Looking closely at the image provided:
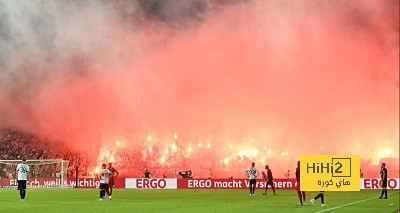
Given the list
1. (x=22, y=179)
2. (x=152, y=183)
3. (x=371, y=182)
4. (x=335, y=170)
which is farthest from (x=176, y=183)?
(x=335, y=170)

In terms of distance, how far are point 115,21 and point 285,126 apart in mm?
30083

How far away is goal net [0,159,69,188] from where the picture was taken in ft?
218

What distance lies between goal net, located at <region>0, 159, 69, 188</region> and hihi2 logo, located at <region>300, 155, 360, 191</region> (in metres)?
42.0

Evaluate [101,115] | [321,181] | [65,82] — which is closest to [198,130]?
[101,115]

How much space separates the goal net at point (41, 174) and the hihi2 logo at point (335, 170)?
138ft

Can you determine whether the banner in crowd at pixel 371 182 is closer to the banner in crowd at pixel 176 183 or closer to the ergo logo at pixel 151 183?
the banner in crowd at pixel 176 183

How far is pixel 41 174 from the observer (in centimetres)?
7050

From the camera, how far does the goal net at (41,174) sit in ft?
218

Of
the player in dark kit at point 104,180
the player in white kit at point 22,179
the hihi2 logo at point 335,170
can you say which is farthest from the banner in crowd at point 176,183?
the hihi2 logo at point 335,170

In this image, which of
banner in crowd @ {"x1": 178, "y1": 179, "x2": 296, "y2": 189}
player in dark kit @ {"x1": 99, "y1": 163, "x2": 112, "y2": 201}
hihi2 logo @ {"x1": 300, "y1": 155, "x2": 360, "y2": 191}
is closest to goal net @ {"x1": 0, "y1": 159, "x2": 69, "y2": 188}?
banner in crowd @ {"x1": 178, "y1": 179, "x2": 296, "y2": 189}

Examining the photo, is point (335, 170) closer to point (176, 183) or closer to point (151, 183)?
point (176, 183)

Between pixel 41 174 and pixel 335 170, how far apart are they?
157 feet

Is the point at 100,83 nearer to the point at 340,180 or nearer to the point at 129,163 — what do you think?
the point at 129,163

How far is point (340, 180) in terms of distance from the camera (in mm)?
26812
